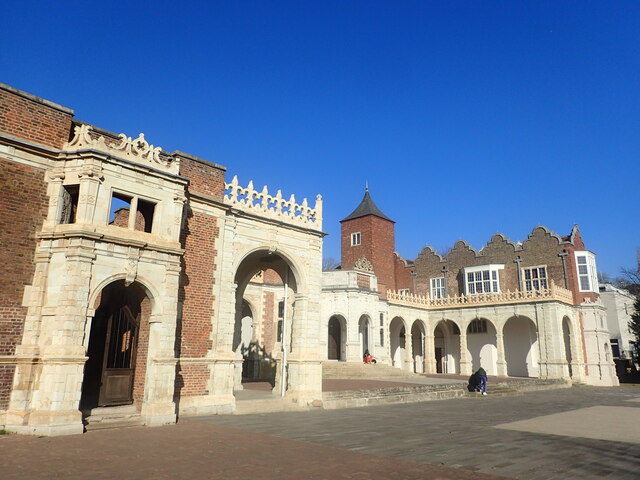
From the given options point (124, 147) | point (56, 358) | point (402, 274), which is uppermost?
point (402, 274)

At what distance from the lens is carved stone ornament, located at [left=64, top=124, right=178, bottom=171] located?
1154 centimetres

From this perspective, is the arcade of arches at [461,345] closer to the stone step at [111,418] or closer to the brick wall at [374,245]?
the brick wall at [374,245]

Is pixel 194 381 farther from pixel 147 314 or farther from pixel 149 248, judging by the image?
pixel 149 248

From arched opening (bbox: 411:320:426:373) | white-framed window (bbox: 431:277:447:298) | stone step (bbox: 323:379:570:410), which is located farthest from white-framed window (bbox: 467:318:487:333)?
stone step (bbox: 323:379:570:410)

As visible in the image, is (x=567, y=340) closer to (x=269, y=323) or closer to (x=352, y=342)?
(x=352, y=342)

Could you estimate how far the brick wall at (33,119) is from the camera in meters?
10.9

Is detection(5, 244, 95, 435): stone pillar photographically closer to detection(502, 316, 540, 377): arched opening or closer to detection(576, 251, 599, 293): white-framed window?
detection(502, 316, 540, 377): arched opening

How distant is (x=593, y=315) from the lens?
114ft

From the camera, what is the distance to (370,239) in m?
39.5

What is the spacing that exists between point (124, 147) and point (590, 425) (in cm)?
1424

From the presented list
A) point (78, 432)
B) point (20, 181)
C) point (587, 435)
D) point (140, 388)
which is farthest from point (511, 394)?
point (20, 181)

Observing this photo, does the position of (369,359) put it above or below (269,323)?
below

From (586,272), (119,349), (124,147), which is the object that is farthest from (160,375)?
(586,272)

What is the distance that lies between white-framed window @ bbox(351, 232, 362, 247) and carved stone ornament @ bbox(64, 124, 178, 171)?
2827cm
